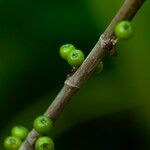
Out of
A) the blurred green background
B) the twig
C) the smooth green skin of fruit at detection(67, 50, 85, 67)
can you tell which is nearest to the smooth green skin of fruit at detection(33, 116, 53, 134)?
the twig

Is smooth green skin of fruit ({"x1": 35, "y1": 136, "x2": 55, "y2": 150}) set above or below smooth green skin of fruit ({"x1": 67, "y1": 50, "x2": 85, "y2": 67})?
below

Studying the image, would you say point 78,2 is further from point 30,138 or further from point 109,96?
point 30,138

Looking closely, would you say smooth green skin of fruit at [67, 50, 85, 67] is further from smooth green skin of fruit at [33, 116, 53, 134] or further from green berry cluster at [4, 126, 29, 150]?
green berry cluster at [4, 126, 29, 150]

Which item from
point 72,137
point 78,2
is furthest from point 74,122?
point 78,2

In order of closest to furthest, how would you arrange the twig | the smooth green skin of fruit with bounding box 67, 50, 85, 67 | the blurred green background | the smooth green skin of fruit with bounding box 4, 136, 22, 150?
the twig, the smooth green skin of fruit with bounding box 67, 50, 85, 67, the smooth green skin of fruit with bounding box 4, 136, 22, 150, the blurred green background

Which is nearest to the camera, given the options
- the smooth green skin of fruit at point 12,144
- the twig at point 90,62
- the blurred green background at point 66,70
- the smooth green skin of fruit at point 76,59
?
the twig at point 90,62

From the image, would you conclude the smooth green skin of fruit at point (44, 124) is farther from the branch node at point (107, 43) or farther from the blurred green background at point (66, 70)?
the blurred green background at point (66, 70)

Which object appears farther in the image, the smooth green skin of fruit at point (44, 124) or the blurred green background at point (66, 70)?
the blurred green background at point (66, 70)

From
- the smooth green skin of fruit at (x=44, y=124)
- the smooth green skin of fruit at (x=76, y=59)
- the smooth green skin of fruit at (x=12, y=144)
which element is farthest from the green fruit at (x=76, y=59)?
the smooth green skin of fruit at (x=12, y=144)
